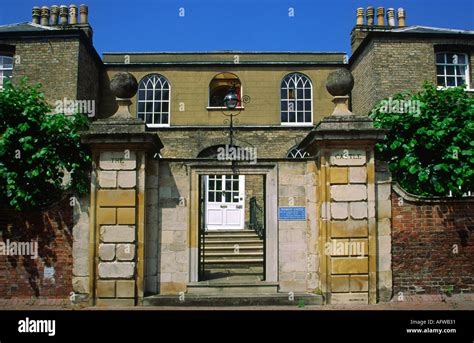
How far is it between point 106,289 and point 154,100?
1283cm

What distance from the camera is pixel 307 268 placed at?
855 cm

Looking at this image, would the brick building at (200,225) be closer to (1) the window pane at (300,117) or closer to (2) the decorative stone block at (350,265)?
(2) the decorative stone block at (350,265)

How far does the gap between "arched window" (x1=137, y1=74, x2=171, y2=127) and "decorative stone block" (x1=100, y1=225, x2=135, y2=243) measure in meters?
11.8

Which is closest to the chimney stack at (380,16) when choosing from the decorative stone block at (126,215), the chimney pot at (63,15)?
the chimney pot at (63,15)

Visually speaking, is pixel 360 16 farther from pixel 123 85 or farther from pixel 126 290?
pixel 126 290

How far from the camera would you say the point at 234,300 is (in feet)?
26.5

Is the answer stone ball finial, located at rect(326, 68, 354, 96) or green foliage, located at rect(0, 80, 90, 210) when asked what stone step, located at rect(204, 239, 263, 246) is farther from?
stone ball finial, located at rect(326, 68, 354, 96)

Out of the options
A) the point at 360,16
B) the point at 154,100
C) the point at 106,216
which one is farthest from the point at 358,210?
the point at 360,16

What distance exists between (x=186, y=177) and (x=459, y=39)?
1415 centimetres

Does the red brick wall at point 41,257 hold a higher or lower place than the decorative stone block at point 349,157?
lower

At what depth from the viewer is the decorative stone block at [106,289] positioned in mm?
7949

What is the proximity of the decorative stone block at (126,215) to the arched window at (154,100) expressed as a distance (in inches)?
460

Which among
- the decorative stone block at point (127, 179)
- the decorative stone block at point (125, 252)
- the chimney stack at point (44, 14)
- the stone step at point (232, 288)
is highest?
the chimney stack at point (44, 14)

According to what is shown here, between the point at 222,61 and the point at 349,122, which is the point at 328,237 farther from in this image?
the point at 222,61
